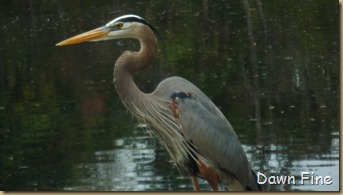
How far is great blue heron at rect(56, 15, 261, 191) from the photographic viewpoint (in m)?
3.35

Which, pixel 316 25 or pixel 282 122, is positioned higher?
pixel 316 25

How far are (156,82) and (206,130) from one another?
2.54 metres

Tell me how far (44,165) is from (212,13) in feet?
10.5

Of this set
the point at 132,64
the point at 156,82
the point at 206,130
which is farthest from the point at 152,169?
the point at 156,82

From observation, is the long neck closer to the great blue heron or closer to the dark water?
the great blue heron

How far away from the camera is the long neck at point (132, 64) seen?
334 centimetres

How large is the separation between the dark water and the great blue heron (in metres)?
0.33

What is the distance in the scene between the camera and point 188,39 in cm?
683

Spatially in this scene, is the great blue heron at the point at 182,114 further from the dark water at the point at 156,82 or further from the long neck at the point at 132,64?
the dark water at the point at 156,82

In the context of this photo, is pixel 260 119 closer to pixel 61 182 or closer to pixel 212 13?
pixel 61 182

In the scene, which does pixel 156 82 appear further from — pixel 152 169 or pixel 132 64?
pixel 132 64

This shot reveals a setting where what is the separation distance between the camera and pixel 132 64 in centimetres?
335

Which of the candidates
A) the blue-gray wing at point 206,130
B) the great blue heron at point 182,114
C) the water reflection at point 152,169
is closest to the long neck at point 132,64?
the great blue heron at point 182,114

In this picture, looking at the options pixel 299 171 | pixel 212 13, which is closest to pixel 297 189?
pixel 299 171
